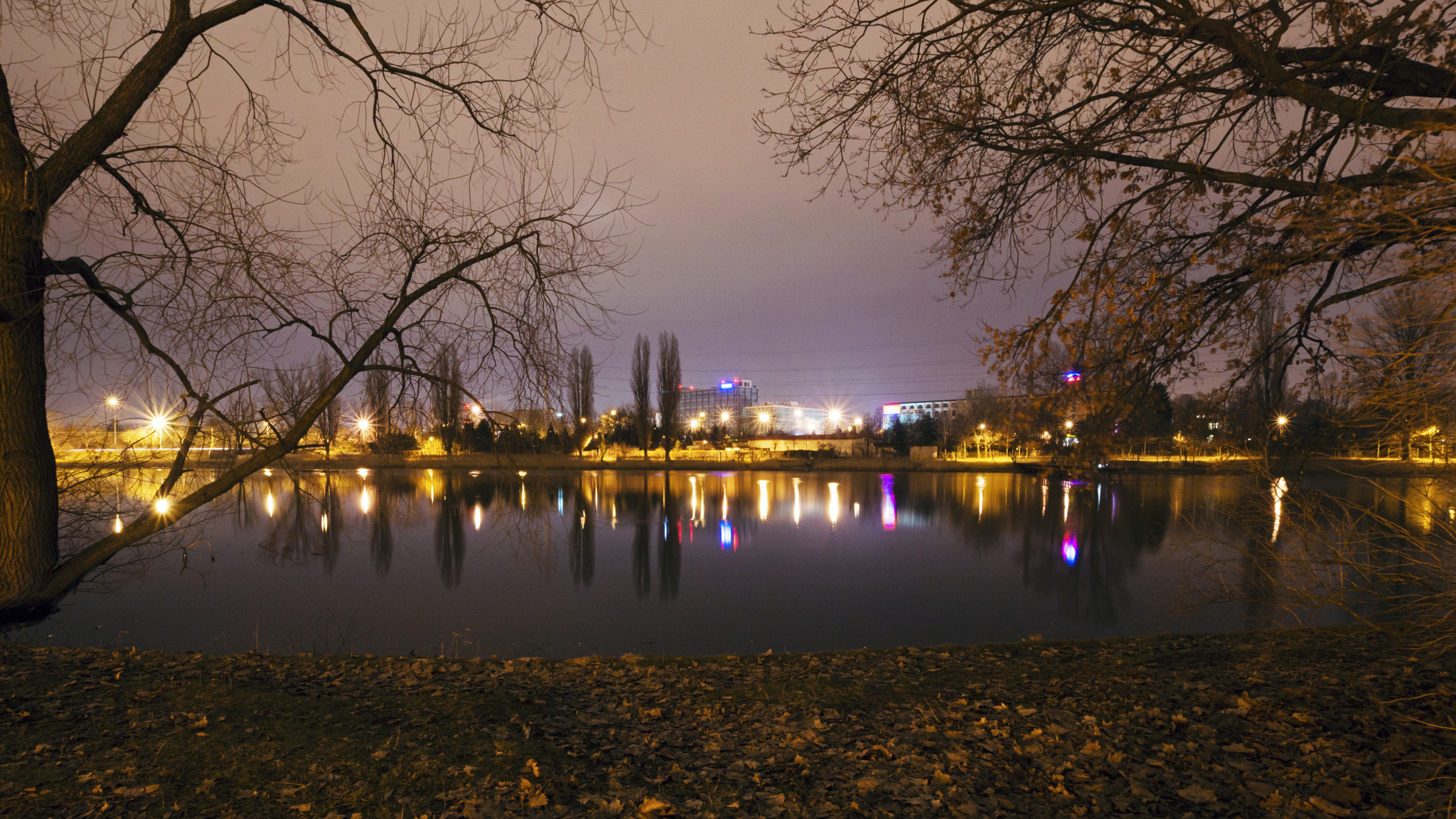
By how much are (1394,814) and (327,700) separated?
6101 mm

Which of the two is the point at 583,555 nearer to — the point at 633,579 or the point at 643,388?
the point at 633,579

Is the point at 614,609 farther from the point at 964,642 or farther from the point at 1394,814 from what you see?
the point at 1394,814

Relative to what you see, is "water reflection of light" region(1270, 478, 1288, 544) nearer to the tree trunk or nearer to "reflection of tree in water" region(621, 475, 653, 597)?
the tree trunk

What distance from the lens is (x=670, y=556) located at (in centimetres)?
1823

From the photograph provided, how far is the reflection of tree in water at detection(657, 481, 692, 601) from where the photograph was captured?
586 inches

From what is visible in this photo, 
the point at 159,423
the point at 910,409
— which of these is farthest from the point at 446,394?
the point at 910,409

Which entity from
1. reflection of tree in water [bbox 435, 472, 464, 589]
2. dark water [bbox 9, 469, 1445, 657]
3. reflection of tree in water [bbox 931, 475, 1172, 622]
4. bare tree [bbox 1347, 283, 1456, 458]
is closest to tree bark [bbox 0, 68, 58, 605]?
dark water [bbox 9, 469, 1445, 657]

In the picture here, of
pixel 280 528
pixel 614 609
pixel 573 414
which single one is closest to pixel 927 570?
pixel 614 609

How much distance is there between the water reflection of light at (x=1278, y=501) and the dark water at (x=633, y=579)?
1.52 ft

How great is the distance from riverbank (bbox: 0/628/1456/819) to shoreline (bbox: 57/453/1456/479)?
1442 millimetres

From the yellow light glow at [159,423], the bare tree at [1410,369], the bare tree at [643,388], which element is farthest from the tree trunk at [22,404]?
the bare tree at [643,388]

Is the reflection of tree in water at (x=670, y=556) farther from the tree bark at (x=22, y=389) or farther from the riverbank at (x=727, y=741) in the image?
the tree bark at (x=22, y=389)

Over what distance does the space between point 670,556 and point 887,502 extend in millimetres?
16059

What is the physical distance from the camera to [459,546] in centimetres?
1930
